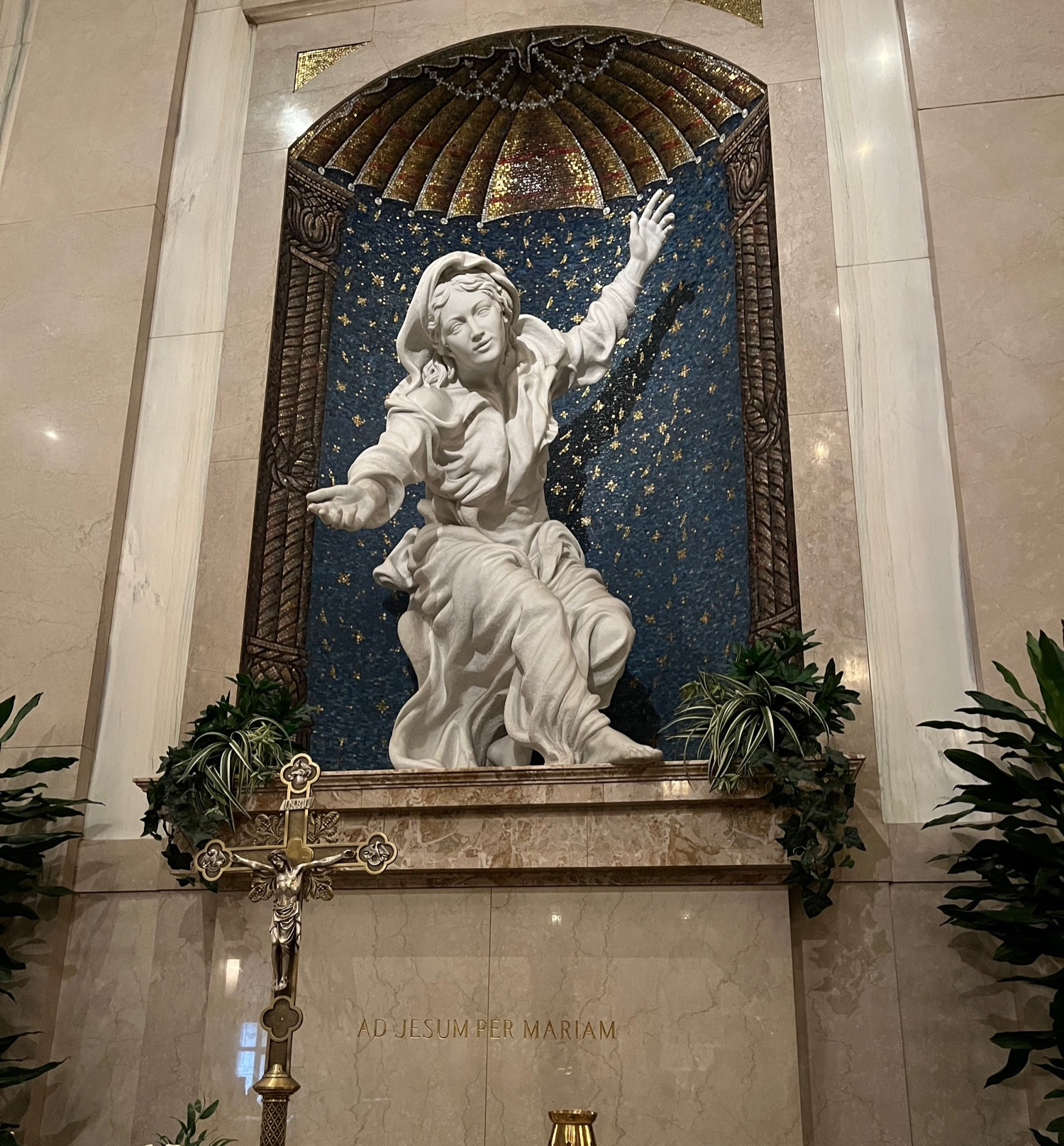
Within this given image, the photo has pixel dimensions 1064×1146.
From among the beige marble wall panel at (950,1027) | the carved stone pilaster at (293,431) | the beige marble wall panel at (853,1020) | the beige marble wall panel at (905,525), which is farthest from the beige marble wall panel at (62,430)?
the beige marble wall panel at (950,1027)

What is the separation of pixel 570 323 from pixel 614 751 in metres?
2.83

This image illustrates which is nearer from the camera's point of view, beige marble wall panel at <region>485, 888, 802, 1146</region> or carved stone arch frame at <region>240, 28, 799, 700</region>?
beige marble wall panel at <region>485, 888, 802, 1146</region>

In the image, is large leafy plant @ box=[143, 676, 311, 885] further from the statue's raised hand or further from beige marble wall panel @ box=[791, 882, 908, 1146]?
the statue's raised hand

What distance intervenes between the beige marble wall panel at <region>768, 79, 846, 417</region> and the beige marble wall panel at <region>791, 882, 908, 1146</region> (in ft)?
6.58

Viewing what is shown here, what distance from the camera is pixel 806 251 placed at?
581 centimetres

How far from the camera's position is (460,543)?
548cm

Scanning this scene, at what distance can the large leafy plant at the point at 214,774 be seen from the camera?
16.2ft

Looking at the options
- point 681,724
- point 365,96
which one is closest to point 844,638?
point 681,724

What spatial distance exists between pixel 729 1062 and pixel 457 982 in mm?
932

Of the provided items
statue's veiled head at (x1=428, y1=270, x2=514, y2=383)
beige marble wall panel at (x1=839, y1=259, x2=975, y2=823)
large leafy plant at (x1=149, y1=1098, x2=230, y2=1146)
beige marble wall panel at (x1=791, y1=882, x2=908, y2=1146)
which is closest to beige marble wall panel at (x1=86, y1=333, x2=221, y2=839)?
statue's veiled head at (x1=428, y1=270, x2=514, y2=383)

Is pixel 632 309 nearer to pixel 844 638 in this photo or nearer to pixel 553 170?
pixel 553 170

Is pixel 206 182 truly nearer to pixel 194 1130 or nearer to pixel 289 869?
pixel 289 869

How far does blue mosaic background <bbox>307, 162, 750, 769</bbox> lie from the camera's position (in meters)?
5.95

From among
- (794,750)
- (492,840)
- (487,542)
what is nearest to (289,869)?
(492,840)
